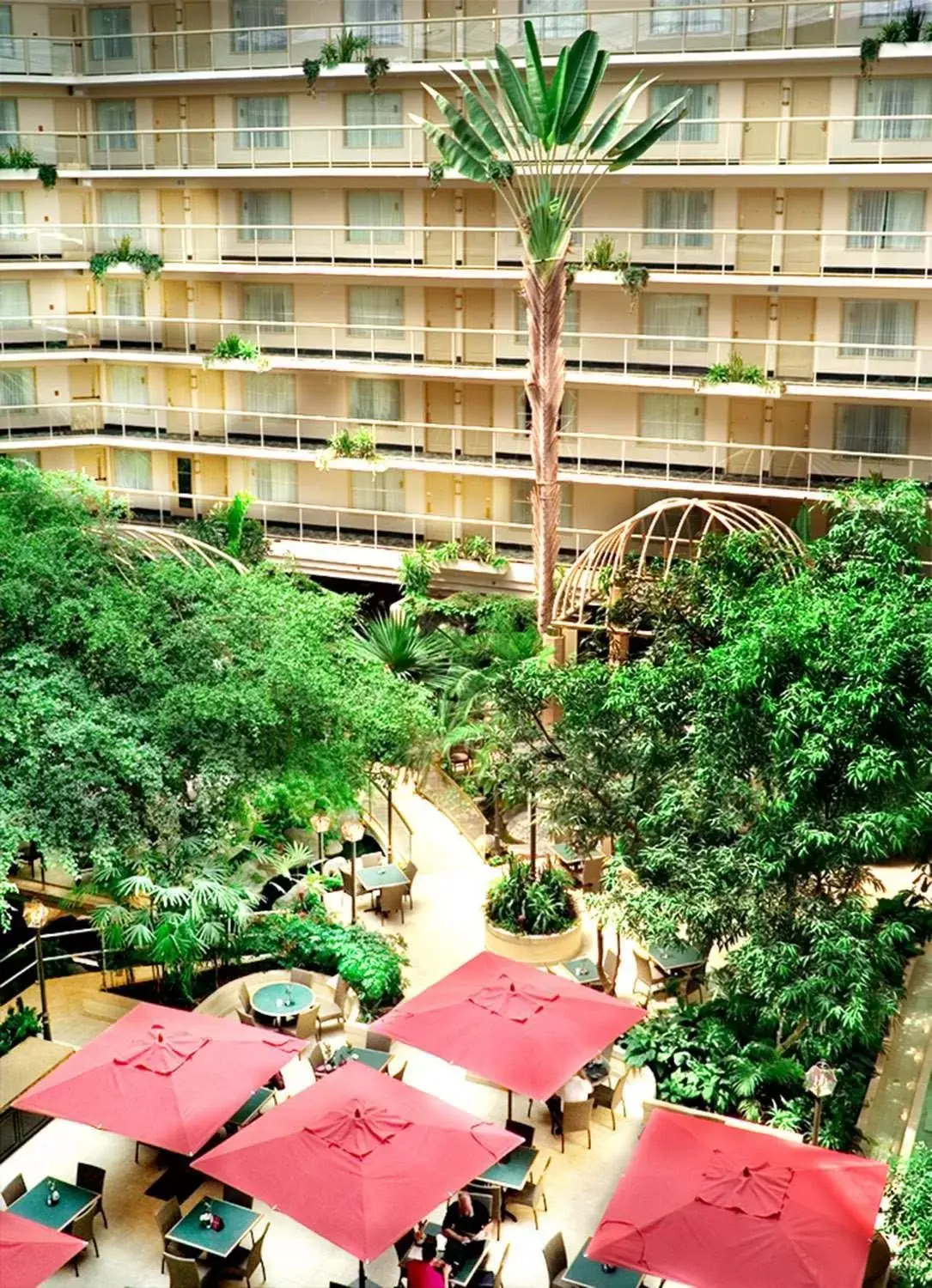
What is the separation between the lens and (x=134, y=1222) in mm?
18609

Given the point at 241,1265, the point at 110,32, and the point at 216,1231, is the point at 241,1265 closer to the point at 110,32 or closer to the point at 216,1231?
the point at 216,1231

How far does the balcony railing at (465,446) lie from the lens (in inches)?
1373

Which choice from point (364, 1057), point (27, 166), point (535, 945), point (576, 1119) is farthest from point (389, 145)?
point (576, 1119)

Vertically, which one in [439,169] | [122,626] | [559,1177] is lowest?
[559,1177]

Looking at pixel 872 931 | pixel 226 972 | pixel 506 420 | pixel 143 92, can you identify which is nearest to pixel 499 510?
pixel 506 420

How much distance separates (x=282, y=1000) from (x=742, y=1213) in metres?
8.43

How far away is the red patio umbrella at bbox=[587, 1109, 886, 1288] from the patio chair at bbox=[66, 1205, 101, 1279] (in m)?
5.82

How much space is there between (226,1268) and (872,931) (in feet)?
29.3

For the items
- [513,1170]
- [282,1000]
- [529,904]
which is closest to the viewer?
[513,1170]

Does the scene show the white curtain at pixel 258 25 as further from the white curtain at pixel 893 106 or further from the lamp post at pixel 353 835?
the lamp post at pixel 353 835

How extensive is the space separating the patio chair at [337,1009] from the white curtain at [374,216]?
68.5 ft

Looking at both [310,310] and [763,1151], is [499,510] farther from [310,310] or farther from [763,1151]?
[763,1151]

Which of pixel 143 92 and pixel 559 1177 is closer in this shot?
pixel 559 1177

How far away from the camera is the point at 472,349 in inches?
1505
